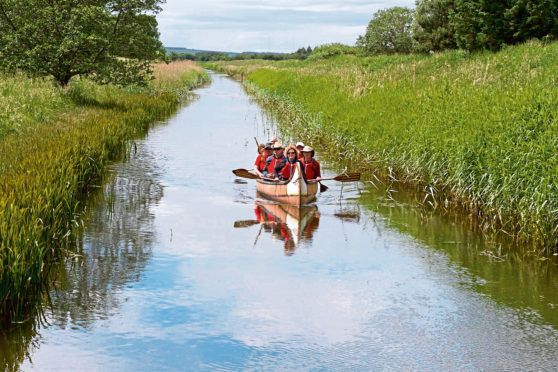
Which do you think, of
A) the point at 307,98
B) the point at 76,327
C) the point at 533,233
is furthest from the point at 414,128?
the point at 307,98

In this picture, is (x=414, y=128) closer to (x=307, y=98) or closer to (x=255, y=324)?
(x=255, y=324)

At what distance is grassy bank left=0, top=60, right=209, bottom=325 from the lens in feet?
23.5

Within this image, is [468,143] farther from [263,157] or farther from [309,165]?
[263,157]

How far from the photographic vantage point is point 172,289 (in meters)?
8.47

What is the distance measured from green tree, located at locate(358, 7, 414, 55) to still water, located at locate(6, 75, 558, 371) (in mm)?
71550

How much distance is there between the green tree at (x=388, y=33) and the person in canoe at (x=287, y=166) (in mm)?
69228

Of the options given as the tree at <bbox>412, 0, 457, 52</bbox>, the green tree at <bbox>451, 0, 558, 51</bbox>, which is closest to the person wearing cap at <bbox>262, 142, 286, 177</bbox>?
the green tree at <bbox>451, 0, 558, 51</bbox>

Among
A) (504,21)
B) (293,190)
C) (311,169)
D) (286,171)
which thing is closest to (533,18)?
(504,21)

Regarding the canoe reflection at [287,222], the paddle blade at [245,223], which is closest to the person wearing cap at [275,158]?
the canoe reflection at [287,222]

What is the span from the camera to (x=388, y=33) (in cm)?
8644

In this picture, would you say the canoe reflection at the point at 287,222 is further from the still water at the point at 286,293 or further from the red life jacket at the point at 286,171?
the red life jacket at the point at 286,171

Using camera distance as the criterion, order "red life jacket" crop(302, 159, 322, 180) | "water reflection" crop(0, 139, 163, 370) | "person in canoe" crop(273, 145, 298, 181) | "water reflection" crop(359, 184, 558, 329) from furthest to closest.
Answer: "red life jacket" crop(302, 159, 322, 180) < "person in canoe" crop(273, 145, 298, 181) < "water reflection" crop(359, 184, 558, 329) < "water reflection" crop(0, 139, 163, 370)

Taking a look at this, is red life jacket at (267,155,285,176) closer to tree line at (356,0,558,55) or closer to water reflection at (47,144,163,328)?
water reflection at (47,144,163,328)

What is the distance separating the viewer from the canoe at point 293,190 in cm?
1312
